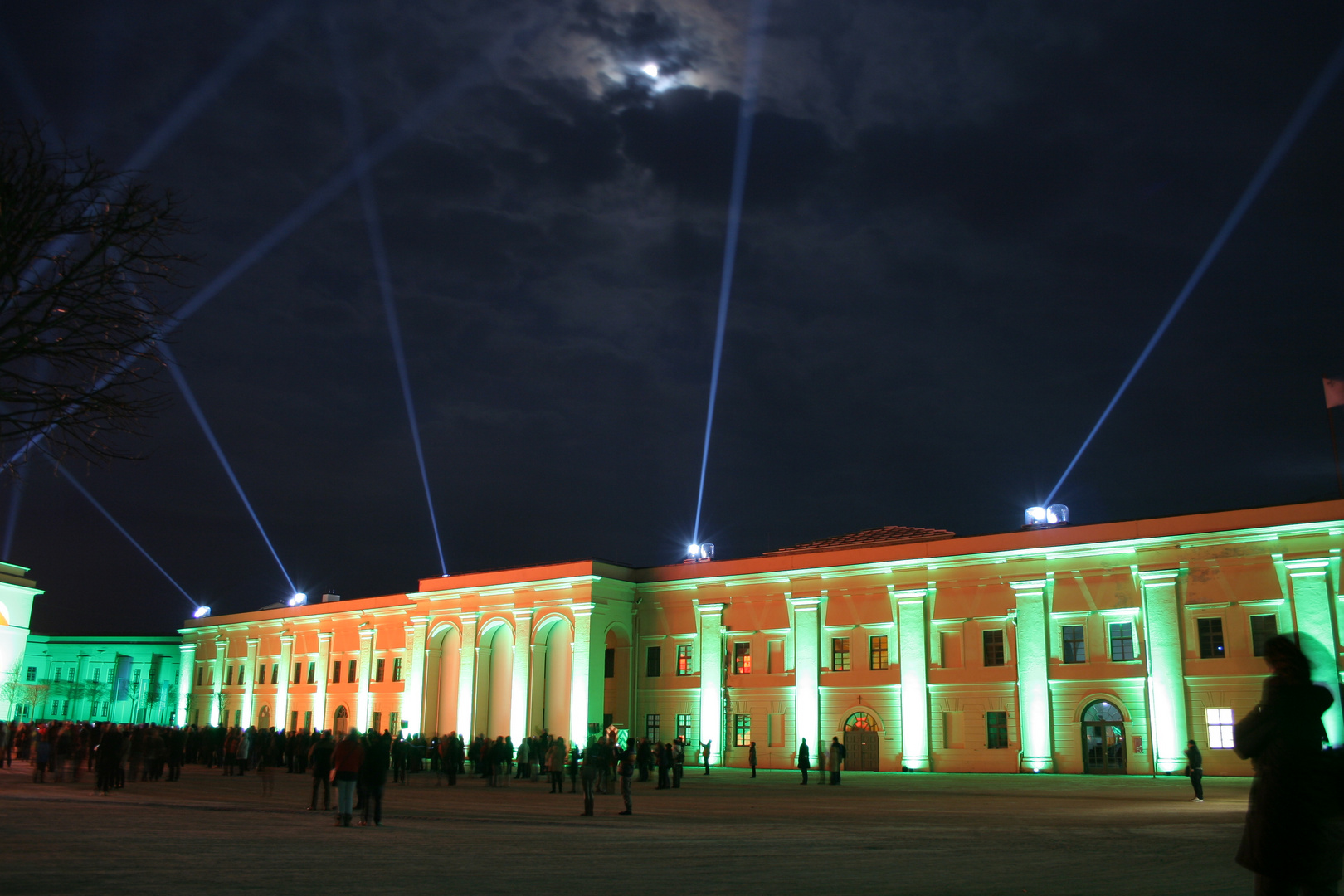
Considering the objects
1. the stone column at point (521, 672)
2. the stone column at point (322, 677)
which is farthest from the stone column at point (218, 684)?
the stone column at point (521, 672)

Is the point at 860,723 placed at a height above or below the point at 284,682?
below

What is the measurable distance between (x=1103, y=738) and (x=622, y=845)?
27.8m

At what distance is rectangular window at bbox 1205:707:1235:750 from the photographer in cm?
3347

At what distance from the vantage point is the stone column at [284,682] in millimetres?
63219

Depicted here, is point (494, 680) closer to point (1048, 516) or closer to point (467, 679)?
point (467, 679)

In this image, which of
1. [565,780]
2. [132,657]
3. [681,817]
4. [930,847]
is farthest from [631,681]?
[132,657]

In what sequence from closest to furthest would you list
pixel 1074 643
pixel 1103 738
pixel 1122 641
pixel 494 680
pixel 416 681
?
pixel 1103 738
pixel 1122 641
pixel 1074 643
pixel 494 680
pixel 416 681

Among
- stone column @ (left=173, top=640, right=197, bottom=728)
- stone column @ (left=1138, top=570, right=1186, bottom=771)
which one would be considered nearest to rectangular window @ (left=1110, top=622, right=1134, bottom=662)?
stone column @ (left=1138, top=570, right=1186, bottom=771)

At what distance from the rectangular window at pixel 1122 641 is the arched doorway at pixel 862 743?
31.9 ft

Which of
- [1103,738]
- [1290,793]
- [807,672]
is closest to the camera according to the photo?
[1290,793]

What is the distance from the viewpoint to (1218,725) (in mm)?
33719

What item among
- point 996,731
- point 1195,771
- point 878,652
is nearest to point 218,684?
point 878,652

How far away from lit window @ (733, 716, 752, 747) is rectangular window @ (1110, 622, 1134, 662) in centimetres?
1556

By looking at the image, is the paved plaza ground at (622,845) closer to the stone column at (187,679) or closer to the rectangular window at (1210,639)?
the rectangular window at (1210,639)
